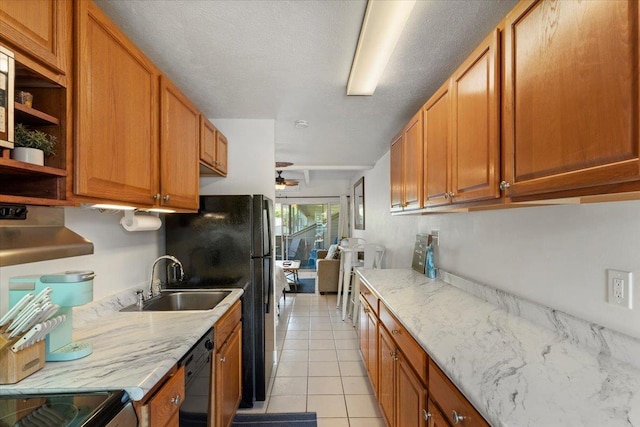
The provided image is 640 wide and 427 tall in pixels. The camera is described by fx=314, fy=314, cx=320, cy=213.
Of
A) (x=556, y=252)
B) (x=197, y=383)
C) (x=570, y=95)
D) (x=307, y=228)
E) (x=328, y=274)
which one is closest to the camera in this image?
(x=570, y=95)

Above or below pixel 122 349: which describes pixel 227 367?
below

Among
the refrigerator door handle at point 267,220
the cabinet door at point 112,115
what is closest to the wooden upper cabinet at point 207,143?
the refrigerator door handle at point 267,220

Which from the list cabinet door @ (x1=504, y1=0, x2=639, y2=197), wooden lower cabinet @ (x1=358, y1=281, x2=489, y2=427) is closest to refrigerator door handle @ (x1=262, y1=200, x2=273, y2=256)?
wooden lower cabinet @ (x1=358, y1=281, x2=489, y2=427)

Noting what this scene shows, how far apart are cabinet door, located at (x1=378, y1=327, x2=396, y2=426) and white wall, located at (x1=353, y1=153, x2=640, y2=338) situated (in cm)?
71

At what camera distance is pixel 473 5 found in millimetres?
1369

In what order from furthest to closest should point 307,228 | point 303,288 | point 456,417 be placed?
1. point 307,228
2. point 303,288
3. point 456,417

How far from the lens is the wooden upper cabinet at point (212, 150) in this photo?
7.61 feet

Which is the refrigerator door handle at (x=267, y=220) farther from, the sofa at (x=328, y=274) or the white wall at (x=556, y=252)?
the sofa at (x=328, y=274)

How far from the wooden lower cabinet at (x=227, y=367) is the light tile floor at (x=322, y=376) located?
0.41 m

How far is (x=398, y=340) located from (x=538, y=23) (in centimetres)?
152

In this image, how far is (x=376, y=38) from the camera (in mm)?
1498

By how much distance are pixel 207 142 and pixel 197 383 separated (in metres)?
1.67

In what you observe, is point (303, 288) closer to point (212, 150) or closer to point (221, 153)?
point (221, 153)

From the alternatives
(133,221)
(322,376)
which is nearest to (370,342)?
(322,376)
